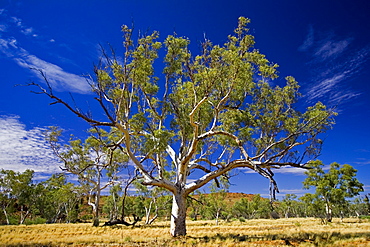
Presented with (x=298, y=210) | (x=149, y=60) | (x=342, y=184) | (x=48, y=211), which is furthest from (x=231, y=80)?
(x=298, y=210)

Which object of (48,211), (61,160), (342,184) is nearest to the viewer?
(61,160)

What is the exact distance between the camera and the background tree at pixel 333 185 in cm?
3369

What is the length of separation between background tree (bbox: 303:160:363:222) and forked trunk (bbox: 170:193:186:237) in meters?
25.0

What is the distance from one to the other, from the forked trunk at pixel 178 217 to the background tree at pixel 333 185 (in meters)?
25.0

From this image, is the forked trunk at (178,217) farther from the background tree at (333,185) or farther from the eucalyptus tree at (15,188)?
the eucalyptus tree at (15,188)

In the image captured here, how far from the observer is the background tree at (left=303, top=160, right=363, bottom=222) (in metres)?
33.7

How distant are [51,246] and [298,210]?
85.8 metres

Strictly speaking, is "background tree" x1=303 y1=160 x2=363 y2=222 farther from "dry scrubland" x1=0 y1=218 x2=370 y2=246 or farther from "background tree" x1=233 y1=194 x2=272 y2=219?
"background tree" x1=233 y1=194 x2=272 y2=219

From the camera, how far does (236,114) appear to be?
1582 centimetres

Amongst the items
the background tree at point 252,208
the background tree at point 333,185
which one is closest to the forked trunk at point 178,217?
the background tree at point 333,185

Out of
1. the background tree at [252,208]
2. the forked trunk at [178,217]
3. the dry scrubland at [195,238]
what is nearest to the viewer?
the dry scrubland at [195,238]

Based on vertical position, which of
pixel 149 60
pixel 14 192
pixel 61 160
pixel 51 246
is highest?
pixel 149 60

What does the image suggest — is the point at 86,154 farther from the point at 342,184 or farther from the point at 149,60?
the point at 342,184

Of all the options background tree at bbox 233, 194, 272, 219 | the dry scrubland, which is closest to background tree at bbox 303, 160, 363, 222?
the dry scrubland
